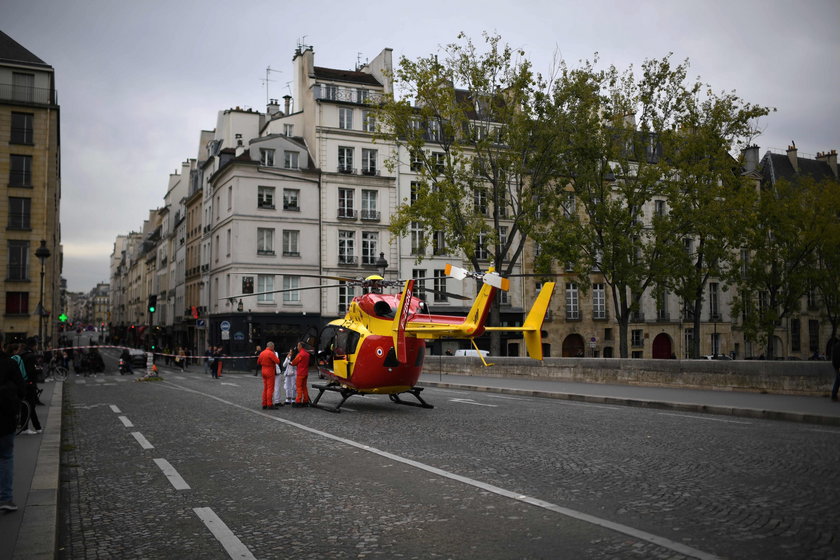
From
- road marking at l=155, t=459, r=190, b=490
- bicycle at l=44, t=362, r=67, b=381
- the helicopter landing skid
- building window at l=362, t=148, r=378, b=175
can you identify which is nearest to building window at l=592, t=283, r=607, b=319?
building window at l=362, t=148, r=378, b=175

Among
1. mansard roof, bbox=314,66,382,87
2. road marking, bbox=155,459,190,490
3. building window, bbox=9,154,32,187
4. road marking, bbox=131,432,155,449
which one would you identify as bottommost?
road marking, bbox=131,432,155,449

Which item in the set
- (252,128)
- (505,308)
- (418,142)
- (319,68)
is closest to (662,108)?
(418,142)

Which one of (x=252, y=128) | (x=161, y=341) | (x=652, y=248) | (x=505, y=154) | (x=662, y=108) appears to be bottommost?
(x=161, y=341)

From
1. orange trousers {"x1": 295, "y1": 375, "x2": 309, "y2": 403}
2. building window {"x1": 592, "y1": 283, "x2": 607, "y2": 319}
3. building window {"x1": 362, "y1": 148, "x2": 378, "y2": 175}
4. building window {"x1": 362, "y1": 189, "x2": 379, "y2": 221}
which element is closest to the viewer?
orange trousers {"x1": 295, "y1": 375, "x2": 309, "y2": 403}

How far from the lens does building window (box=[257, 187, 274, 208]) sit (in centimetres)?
4728

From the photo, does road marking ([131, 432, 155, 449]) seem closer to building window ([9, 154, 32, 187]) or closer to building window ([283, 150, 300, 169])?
building window ([283, 150, 300, 169])

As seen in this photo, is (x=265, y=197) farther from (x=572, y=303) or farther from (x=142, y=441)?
(x=142, y=441)

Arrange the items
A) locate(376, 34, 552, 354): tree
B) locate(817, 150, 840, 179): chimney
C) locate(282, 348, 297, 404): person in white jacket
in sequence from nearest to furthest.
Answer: locate(282, 348, 297, 404): person in white jacket
locate(376, 34, 552, 354): tree
locate(817, 150, 840, 179): chimney

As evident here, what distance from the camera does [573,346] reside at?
169 feet

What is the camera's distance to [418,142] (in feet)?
104

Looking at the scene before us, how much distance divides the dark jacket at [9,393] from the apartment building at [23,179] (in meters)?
42.5

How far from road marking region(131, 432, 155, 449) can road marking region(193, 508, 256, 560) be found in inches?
180

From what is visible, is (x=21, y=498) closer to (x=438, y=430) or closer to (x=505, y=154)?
(x=438, y=430)

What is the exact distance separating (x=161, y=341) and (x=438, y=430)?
228 feet
